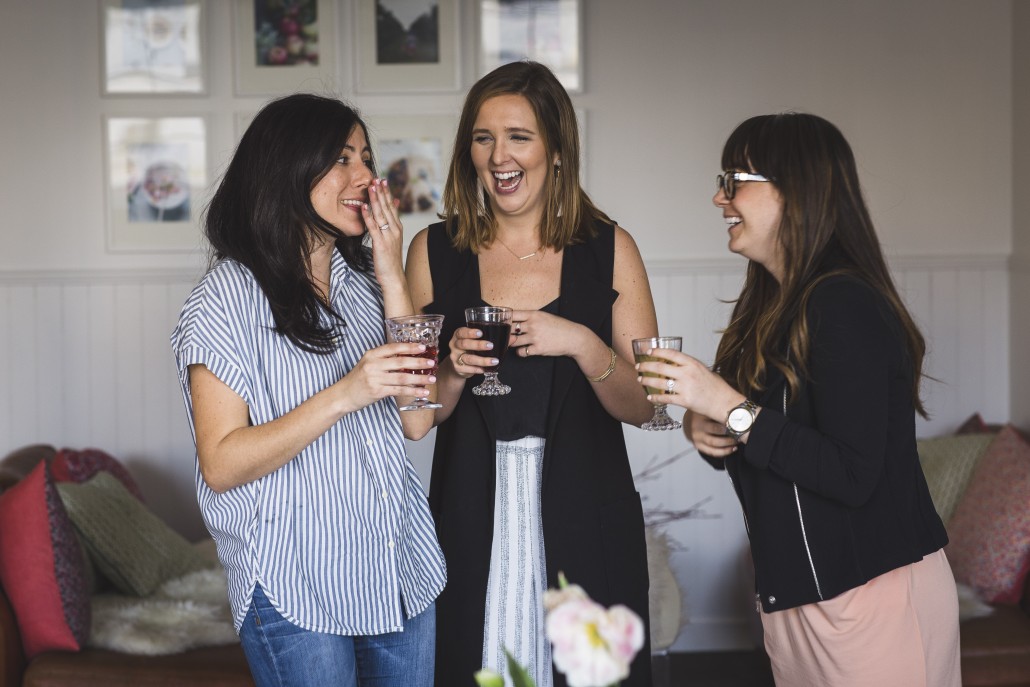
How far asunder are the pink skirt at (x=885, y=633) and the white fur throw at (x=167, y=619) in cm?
199

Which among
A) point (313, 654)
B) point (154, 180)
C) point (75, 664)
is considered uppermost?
point (154, 180)

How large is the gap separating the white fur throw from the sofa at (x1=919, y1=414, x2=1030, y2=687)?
2.27 meters

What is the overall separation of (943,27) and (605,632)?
3.97 m

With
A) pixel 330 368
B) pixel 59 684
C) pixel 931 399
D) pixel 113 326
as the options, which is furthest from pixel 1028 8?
pixel 59 684

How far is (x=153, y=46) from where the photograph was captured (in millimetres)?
4332

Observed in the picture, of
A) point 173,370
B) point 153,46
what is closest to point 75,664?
point 173,370

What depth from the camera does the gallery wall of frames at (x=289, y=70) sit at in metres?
4.34

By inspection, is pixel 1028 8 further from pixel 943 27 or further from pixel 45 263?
pixel 45 263

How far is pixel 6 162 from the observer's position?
14.3 feet

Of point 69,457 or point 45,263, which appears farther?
point 45,263

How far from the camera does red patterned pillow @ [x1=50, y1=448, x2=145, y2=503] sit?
3.84 meters

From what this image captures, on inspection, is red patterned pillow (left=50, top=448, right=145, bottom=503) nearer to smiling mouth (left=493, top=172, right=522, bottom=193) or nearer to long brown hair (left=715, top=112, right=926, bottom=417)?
smiling mouth (left=493, top=172, right=522, bottom=193)

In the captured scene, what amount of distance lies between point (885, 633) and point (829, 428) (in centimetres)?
35

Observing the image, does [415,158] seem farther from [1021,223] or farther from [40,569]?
[1021,223]
